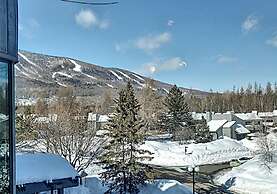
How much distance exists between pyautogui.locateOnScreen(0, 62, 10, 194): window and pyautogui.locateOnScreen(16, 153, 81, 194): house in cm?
671

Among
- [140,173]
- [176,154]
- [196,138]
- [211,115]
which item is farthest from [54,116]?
[211,115]

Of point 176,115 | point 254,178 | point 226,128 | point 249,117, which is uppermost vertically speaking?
point 176,115

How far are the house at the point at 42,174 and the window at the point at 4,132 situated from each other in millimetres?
6712

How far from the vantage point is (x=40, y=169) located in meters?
10.4

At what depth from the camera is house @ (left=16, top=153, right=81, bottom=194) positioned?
9.86 meters

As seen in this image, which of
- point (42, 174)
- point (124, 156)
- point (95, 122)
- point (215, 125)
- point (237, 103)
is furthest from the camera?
point (237, 103)

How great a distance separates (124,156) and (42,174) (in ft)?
21.1

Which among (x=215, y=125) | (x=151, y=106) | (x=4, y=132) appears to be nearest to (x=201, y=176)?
(x=215, y=125)

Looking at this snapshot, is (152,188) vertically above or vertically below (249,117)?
below

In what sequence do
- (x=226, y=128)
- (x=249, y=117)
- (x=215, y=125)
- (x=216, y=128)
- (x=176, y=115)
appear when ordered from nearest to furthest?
1. (x=176, y=115)
2. (x=216, y=128)
3. (x=215, y=125)
4. (x=226, y=128)
5. (x=249, y=117)

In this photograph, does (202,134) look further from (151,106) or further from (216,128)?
(151,106)

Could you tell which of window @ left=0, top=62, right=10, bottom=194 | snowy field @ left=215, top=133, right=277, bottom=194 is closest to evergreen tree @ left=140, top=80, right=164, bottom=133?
snowy field @ left=215, top=133, right=277, bottom=194

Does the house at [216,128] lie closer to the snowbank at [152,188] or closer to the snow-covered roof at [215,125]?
the snow-covered roof at [215,125]

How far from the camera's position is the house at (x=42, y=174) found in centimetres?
986
